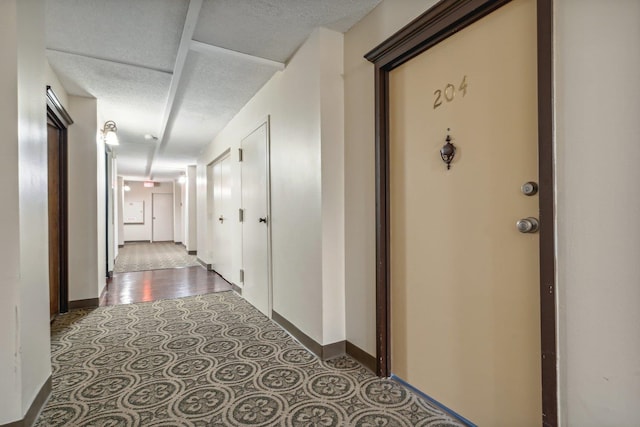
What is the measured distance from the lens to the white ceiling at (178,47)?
1891 millimetres

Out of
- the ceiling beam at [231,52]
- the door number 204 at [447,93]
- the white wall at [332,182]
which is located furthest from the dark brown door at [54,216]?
the door number 204 at [447,93]

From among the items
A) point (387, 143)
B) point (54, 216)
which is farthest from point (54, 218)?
point (387, 143)

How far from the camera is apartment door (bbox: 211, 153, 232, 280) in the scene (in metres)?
4.54

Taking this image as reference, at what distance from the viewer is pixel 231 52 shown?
2.40m

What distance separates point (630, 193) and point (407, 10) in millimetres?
1380

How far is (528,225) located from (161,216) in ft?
41.0

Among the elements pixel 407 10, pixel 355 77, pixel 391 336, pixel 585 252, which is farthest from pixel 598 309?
pixel 355 77

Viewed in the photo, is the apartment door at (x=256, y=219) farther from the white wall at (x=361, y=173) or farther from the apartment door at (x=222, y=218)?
the white wall at (x=361, y=173)

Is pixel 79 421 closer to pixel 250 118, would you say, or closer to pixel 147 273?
pixel 250 118

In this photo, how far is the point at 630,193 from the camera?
95 centimetres

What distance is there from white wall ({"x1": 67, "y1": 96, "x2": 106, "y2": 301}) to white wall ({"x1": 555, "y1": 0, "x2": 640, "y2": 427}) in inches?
165

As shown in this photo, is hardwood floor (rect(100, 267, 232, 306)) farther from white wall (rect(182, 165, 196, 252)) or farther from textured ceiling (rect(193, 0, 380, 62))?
textured ceiling (rect(193, 0, 380, 62))

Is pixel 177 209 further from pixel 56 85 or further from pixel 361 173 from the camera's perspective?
pixel 361 173

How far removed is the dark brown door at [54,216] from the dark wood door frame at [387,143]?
10.7 ft
